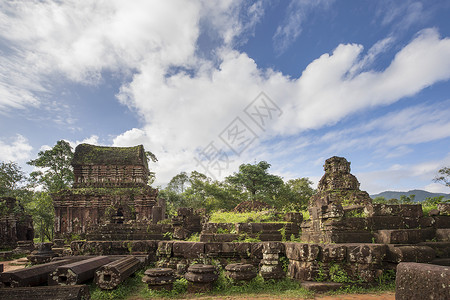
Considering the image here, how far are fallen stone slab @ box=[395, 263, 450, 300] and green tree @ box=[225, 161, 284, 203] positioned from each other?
26.5m

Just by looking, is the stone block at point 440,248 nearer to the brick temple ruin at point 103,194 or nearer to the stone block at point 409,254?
the stone block at point 409,254

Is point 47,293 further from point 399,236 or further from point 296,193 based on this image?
point 296,193

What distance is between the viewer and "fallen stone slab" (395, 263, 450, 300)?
2703 mm

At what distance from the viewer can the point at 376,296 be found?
5109mm

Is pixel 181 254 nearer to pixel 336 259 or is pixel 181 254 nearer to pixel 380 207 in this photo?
pixel 336 259

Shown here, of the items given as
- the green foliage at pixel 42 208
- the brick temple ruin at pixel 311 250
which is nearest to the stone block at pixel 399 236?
the brick temple ruin at pixel 311 250

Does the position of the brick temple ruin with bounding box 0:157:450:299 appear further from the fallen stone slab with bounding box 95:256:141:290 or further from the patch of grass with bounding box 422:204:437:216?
the patch of grass with bounding box 422:204:437:216

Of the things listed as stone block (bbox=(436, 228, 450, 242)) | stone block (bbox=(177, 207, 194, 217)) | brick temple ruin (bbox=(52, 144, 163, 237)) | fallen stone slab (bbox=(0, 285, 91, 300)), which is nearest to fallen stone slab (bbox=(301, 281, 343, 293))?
stone block (bbox=(436, 228, 450, 242))

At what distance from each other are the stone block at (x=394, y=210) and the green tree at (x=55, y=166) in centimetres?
2958

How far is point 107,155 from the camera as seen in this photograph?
2445cm

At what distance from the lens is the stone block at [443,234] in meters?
6.70

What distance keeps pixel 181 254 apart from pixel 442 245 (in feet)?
20.8

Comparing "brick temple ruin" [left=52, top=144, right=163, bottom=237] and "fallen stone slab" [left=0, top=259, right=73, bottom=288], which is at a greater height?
"brick temple ruin" [left=52, top=144, right=163, bottom=237]

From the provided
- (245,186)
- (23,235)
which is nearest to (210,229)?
(23,235)
